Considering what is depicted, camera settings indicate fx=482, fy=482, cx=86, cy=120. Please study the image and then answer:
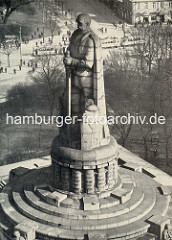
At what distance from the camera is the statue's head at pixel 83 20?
2959 cm

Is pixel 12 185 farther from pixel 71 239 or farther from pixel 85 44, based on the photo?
pixel 85 44

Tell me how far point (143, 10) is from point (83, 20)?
68.0 ft

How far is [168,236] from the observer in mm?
30797

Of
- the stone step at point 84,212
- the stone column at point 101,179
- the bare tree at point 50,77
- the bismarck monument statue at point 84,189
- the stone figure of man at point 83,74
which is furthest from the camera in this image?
the bare tree at point 50,77

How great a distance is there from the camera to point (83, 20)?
29625 millimetres

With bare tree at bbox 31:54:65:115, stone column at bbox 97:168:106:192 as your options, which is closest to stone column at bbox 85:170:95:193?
stone column at bbox 97:168:106:192

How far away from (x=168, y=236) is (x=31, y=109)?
27.7m

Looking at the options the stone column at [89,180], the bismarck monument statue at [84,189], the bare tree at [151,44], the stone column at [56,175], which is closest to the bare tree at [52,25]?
the bare tree at [151,44]

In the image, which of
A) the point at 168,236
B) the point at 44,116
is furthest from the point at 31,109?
the point at 168,236

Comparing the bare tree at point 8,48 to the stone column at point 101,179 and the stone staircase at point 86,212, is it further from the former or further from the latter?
the stone column at point 101,179

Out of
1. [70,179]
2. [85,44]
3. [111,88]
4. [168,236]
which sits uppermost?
[85,44]

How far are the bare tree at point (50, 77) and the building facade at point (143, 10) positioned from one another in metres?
9.67

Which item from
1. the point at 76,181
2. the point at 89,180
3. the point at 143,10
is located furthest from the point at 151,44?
the point at 76,181

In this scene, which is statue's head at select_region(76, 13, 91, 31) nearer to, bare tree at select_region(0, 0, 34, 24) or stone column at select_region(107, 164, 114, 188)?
stone column at select_region(107, 164, 114, 188)
